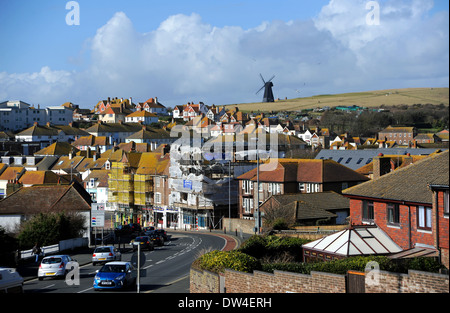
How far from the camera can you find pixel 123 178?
94438 mm

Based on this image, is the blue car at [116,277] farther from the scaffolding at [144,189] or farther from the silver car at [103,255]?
the scaffolding at [144,189]

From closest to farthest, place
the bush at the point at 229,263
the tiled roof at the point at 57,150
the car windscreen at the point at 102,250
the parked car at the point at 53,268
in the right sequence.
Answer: the bush at the point at 229,263, the parked car at the point at 53,268, the car windscreen at the point at 102,250, the tiled roof at the point at 57,150

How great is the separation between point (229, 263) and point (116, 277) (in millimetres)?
6462

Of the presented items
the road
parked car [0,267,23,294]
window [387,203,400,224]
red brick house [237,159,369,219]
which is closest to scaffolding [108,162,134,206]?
red brick house [237,159,369,219]

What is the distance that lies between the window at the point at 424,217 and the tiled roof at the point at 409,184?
56 cm

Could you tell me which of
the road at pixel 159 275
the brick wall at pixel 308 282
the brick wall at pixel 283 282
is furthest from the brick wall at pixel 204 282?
the road at pixel 159 275

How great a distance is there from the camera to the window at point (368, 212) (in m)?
32.7

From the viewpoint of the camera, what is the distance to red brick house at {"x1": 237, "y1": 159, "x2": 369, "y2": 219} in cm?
6712

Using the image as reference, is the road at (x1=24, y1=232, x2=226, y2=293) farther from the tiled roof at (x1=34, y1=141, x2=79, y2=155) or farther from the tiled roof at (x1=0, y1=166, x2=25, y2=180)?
the tiled roof at (x1=34, y1=141, x2=79, y2=155)

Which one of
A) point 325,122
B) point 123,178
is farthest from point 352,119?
point 123,178

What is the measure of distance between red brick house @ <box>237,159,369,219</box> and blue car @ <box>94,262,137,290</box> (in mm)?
40440

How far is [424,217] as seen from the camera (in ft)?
93.7

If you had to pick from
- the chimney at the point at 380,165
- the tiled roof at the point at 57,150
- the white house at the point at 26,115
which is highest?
the white house at the point at 26,115

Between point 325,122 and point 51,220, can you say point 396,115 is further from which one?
point 51,220
